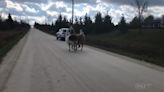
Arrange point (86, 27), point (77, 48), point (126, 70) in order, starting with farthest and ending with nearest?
point (86, 27), point (77, 48), point (126, 70)

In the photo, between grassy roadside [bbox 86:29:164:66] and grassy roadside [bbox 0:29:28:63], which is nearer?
grassy roadside [bbox 86:29:164:66]

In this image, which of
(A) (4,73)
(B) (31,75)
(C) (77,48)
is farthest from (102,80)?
(C) (77,48)

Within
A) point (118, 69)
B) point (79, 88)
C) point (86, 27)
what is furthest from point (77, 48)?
point (86, 27)

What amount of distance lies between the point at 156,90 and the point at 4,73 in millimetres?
6986

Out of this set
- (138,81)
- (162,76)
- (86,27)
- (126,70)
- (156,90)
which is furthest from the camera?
(86,27)

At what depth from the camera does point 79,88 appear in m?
10.3

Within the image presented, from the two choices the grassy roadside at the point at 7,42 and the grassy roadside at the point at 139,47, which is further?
the grassy roadside at the point at 7,42

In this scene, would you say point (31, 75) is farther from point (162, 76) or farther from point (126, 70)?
point (162, 76)

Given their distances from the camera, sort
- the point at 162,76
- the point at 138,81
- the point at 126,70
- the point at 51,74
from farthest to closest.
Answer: the point at 126,70, the point at 51,74, the point at 162,76, the point at 138,81

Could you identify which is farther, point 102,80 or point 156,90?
point 102,80

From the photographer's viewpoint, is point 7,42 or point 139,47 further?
point 7,42

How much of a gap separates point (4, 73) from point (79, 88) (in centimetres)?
514

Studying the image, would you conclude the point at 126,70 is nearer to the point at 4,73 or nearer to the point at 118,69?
the point at 118,69

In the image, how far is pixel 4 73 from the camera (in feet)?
47.1
